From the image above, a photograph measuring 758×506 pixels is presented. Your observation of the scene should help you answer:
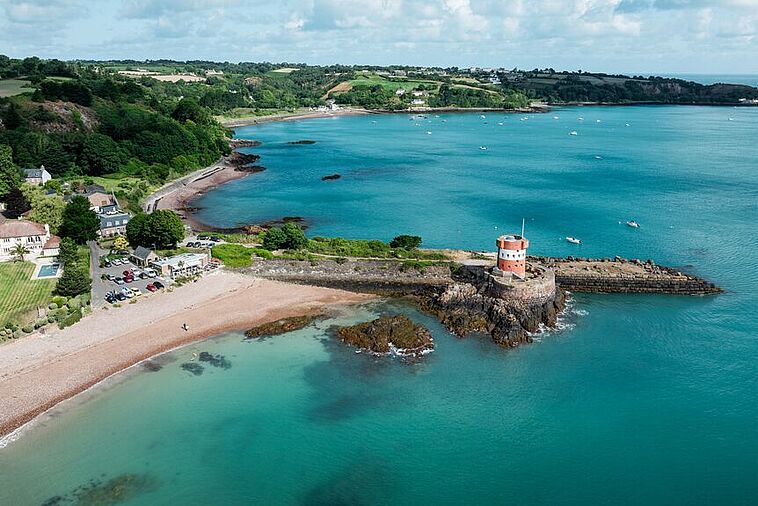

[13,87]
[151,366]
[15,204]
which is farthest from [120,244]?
[13,87]

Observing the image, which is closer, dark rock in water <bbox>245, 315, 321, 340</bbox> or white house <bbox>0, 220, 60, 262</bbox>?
dark rock in water <bbox>245, 315, 321, 340</bbox>

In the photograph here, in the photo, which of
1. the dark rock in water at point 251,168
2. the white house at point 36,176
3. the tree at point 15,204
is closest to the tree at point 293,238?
the tree at point 15,204

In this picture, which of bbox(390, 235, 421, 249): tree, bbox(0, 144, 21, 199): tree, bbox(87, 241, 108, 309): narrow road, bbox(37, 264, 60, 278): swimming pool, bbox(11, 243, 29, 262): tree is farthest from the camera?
bbox(0, 144, 21, 199): tree

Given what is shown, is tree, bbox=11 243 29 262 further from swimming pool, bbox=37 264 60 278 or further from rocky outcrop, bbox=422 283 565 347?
rocky outcrop, bbox=422 283 565 347

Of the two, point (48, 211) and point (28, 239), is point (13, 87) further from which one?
point (28, 239)

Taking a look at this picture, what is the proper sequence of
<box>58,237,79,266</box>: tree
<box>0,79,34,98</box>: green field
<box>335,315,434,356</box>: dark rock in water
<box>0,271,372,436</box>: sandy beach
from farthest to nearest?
1. <box>0,79,34,98</box>: green field
2. <box>58,237,79,266</box>: tree
3. <box>335,315,434,356</box>: dark rock in water
4. <box>0,271,372,436</box>: sandy beach

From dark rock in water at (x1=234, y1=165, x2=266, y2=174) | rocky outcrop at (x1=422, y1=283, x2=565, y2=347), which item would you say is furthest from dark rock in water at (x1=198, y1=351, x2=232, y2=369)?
dark rock in water at (x1=234, y1=165, x2=266, y2=174)
